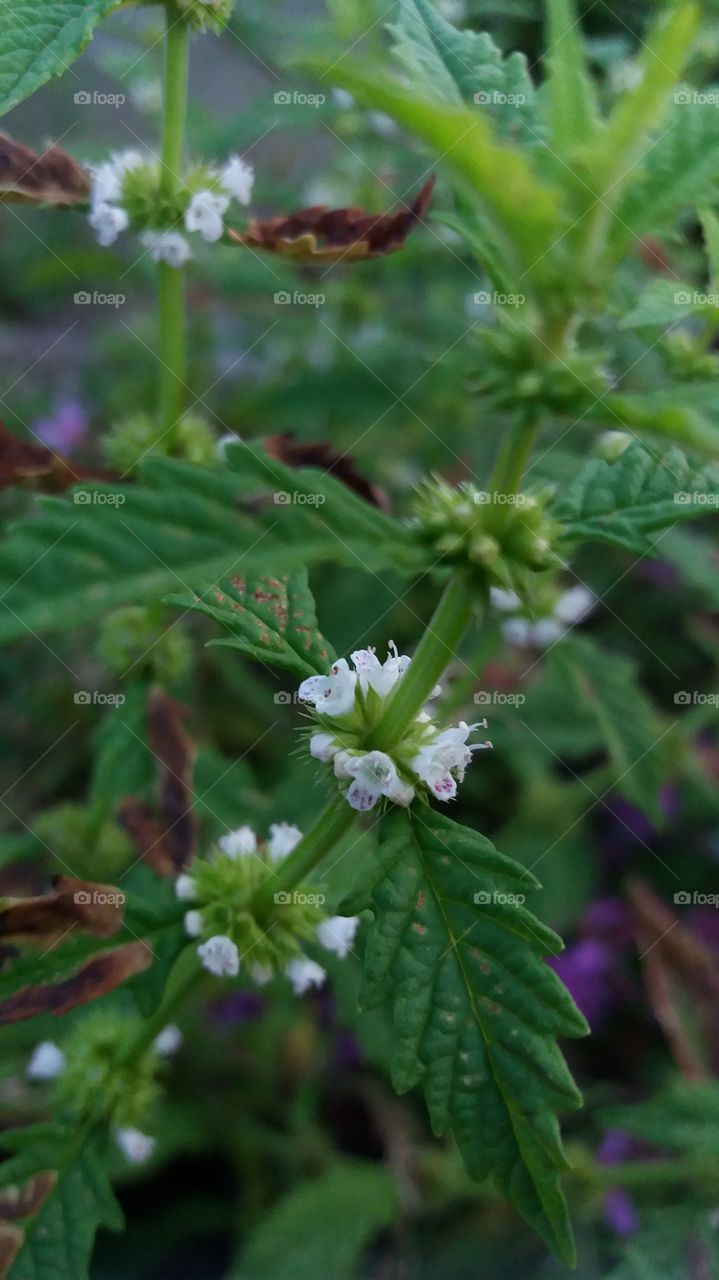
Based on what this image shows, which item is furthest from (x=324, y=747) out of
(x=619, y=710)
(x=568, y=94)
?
(x=619, y=710)

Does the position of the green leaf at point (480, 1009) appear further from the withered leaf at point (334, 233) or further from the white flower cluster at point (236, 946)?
the withered leaf at point (334, 233)

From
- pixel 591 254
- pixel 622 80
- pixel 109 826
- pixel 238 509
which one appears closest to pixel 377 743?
pixel 238 509

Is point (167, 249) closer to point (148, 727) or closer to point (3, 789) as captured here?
point (148, 727)

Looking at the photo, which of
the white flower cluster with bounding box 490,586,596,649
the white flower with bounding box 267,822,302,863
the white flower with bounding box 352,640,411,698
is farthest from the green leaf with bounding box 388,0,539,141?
the white flower cluster with bounding box 490,586,596,649

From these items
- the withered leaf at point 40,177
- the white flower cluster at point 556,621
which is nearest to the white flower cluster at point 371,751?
the withered leaf at point 40,177

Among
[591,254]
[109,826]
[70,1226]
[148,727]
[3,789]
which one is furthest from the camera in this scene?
[3,789]
